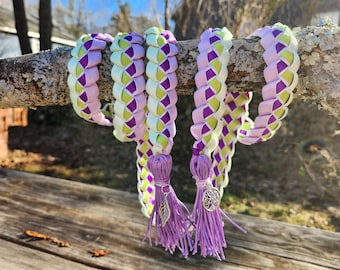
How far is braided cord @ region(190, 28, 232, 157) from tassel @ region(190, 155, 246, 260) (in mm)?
35

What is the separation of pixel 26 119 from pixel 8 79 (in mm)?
3063

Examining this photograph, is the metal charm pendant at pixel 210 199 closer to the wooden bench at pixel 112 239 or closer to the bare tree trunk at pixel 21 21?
the wooden bench at pixel 112 239

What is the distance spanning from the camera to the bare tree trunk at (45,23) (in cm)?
260

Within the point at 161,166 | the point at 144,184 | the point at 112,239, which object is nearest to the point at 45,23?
the point at 112,239

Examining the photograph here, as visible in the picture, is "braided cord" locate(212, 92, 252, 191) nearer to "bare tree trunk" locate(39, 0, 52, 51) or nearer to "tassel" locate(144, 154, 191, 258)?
"tassel" locate(144, 154, 191, 258)

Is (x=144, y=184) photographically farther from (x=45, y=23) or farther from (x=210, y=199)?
(x=45, y=23)

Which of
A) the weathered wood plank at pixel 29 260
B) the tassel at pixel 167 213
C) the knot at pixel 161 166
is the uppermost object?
the knot at pixel 161 166

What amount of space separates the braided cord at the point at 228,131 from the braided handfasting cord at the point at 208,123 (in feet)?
0.33

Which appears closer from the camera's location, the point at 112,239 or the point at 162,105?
the point at 162,105

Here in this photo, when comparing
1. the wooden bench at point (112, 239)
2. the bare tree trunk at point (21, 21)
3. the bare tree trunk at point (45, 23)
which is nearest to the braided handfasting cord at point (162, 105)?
the wooden bench at point (112, 239)

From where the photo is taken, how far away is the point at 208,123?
2.00 feet

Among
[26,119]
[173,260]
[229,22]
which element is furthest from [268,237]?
[26,119]

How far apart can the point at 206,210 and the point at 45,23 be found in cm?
235

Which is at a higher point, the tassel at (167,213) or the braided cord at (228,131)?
the braided cord at (228,131)
